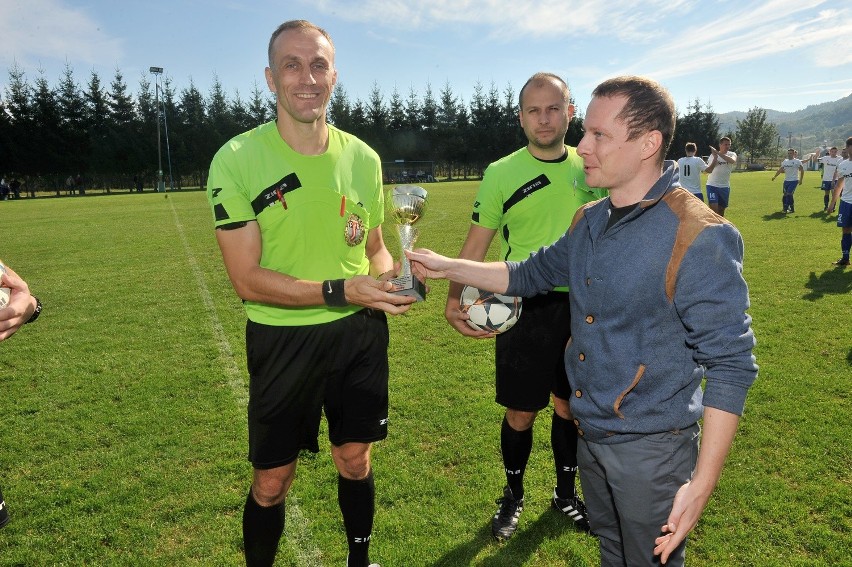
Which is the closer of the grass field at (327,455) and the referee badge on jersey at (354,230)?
the referee badge on jersey at (354,230)

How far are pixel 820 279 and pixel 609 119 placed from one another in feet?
32.9

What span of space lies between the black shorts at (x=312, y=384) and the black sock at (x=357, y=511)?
27 cm

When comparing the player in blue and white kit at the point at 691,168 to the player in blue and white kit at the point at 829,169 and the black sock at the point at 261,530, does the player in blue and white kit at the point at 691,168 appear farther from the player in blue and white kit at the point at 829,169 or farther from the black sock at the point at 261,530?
the black sock at the point at 261,530

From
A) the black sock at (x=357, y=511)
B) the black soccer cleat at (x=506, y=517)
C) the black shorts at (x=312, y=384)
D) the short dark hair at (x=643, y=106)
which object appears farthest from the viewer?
the black soccer cleat at (x=506, y=517)

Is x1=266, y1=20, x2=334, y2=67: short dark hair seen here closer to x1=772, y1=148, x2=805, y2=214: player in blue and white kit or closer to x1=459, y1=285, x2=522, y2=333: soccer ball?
x1=459, y1=285, x2=522, y2=333: soccer ball

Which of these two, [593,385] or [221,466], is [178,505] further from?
[593,385]

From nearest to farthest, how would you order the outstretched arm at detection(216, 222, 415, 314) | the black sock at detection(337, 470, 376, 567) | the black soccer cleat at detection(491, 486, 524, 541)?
the outstretched arm at detection(216, 222, 415, 314), the black sock at detection(337, 470, 376, 567), the black soccer cleat at detection(491, 486, 524, 541)

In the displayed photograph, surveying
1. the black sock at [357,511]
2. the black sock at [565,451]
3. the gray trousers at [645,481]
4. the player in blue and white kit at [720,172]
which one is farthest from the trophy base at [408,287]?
the player in blue and white kit at [720,172]

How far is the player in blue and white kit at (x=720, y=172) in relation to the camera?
14.0 meters

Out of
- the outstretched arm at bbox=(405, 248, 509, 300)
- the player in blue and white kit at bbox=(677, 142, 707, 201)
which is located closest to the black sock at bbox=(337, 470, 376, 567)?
the outstretched arm at bbox=(405, 248, 509, 300)

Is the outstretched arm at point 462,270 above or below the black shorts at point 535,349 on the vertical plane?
above

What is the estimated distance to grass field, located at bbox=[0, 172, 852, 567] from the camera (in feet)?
11.0

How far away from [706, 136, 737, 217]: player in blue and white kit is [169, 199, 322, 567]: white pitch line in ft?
39.8

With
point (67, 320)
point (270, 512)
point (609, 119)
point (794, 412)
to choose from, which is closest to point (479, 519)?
point (270, 512)
